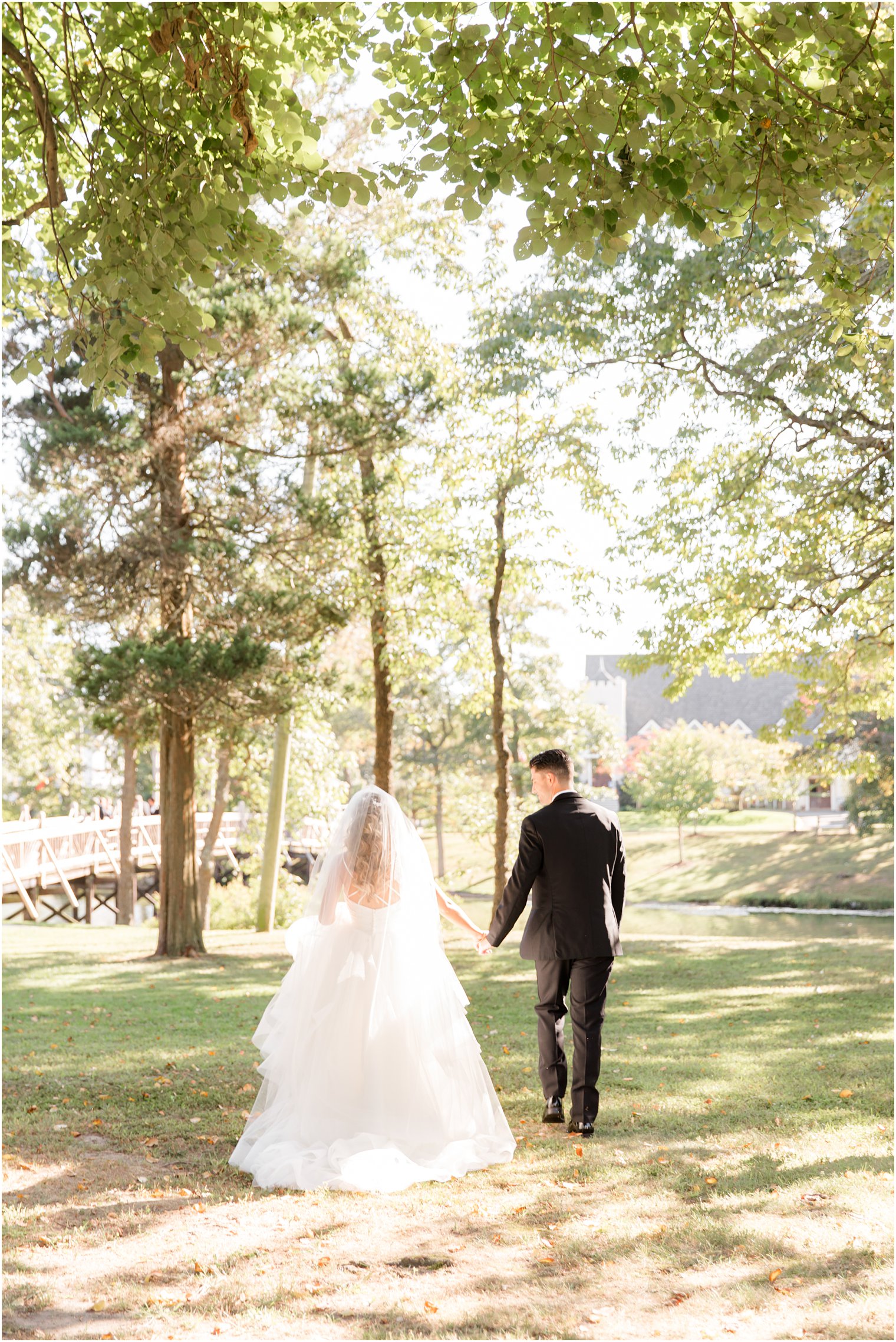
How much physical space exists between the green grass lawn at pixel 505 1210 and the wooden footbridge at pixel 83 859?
1437 centimetres

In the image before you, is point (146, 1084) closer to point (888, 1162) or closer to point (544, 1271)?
point (544, 1271)

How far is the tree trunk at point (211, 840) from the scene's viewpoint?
2197 centimetres

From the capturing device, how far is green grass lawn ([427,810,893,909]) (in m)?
33.4

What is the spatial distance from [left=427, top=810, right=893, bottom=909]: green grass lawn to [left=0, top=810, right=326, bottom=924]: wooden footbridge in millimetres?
7427

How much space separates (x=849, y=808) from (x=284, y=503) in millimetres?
25124

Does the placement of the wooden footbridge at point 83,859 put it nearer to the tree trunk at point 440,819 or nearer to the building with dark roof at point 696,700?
the tree trunk at point 440,819

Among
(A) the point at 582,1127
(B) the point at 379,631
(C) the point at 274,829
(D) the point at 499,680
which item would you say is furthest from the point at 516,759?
(A) the point at 582,1127

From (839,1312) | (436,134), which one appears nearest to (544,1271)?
(839,1312)

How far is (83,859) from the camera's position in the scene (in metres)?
27.9

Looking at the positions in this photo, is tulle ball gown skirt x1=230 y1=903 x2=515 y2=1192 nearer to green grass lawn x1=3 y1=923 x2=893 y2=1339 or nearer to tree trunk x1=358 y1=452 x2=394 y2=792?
green grass lawn x1=3 y1=923 x2=893 y2=1339

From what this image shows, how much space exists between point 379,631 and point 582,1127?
12241mm

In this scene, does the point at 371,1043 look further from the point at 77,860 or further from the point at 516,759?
the point at 516,759

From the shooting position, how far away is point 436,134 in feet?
17.0

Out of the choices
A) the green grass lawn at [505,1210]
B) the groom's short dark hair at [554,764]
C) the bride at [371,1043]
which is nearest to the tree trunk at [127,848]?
the green grass lawn at [505,1210]
